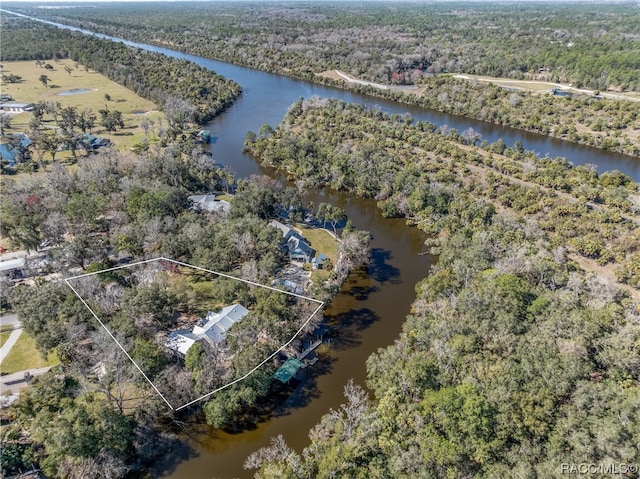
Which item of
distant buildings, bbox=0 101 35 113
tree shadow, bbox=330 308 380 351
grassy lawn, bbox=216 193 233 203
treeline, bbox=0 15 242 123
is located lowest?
tree shadow, bbox=330 308 380 351

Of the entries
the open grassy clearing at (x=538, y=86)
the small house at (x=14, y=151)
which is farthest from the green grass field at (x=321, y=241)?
the open grassy clearing at (x=538, y=86)

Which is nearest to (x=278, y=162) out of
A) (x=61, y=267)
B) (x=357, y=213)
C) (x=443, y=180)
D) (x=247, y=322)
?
(x=357, y=213)

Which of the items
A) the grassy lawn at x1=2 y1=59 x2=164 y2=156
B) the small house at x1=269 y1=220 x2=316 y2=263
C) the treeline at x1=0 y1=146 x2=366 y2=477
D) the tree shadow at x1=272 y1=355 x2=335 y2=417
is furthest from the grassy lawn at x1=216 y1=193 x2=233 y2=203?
the tree shadow at x1=272 y1=355 x2=335 y2=417

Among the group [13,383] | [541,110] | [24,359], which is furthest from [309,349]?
[541,110]

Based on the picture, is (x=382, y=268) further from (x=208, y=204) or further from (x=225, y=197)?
(x=225, y=197)

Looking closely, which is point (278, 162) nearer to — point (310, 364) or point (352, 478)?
point (310, 364)

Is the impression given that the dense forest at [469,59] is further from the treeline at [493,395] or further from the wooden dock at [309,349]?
the wooden dock at [309,349]

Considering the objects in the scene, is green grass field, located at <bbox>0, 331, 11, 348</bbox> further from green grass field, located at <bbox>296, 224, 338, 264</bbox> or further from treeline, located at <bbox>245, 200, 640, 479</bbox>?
green grass field, located at <bbox>296, 224, 338, 264</bbox>
